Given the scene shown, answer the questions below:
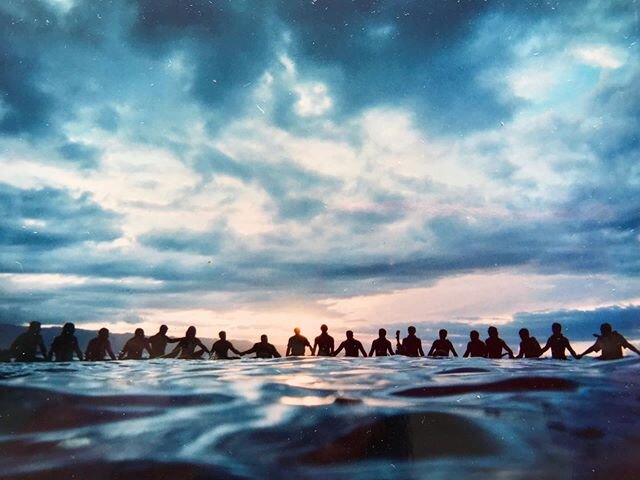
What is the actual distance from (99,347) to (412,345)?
12.7 metres

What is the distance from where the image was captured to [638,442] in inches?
116

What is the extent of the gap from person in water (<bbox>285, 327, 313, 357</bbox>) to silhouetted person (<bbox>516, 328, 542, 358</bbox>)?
865 centimetres

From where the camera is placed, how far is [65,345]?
17.1m

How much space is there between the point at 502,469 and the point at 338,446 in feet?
3.39

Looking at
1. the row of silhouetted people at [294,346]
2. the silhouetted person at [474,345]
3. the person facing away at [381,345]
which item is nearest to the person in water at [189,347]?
the row of silhouetted people at [294,346]

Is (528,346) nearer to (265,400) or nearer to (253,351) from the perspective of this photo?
(253,351)

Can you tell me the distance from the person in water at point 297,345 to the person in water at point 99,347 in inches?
285

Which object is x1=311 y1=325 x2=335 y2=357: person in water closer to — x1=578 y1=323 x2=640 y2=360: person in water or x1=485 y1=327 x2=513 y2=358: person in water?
x1=485 y1=327 x2=513 y2=358: person in water

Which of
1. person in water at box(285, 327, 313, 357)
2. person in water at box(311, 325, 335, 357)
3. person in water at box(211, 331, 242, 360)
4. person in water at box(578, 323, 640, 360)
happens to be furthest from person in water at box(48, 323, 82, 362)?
person in water at box(578, 323, 640, 360)

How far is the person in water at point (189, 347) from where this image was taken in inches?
715

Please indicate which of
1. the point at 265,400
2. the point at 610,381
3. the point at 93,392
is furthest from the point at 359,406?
the point at 93,392

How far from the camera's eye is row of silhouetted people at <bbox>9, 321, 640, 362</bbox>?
1551 cm

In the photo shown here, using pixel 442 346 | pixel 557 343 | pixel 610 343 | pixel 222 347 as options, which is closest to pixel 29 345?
pixel 222 347

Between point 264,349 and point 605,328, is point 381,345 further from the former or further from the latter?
point 605,328
